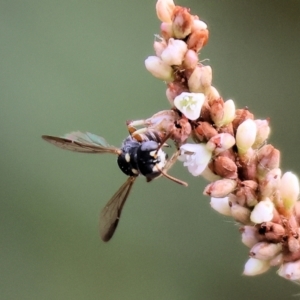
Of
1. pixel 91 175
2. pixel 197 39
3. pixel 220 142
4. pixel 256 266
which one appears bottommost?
pixel 256 266

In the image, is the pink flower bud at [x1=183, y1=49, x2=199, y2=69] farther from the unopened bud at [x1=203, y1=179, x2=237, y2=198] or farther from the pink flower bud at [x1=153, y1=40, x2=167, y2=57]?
the unopened bud at [x1=203, y1=179, x2=237, y2=198]

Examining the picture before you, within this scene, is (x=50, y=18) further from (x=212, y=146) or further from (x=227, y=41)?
(x=212, y=146)

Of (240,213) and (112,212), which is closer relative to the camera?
(240,213)

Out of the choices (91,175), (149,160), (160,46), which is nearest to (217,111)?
(160,46)

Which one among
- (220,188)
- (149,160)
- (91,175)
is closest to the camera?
(220,188)

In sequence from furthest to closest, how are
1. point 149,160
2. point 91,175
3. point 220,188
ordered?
point 91,175, point 149,160, point 220,188

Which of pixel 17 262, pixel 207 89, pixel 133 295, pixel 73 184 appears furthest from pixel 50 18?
pixel 207 89

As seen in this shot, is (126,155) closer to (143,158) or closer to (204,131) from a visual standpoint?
(143,158)

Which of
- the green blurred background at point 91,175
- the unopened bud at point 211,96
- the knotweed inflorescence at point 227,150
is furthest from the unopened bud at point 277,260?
the green blurred background at point 91,175
